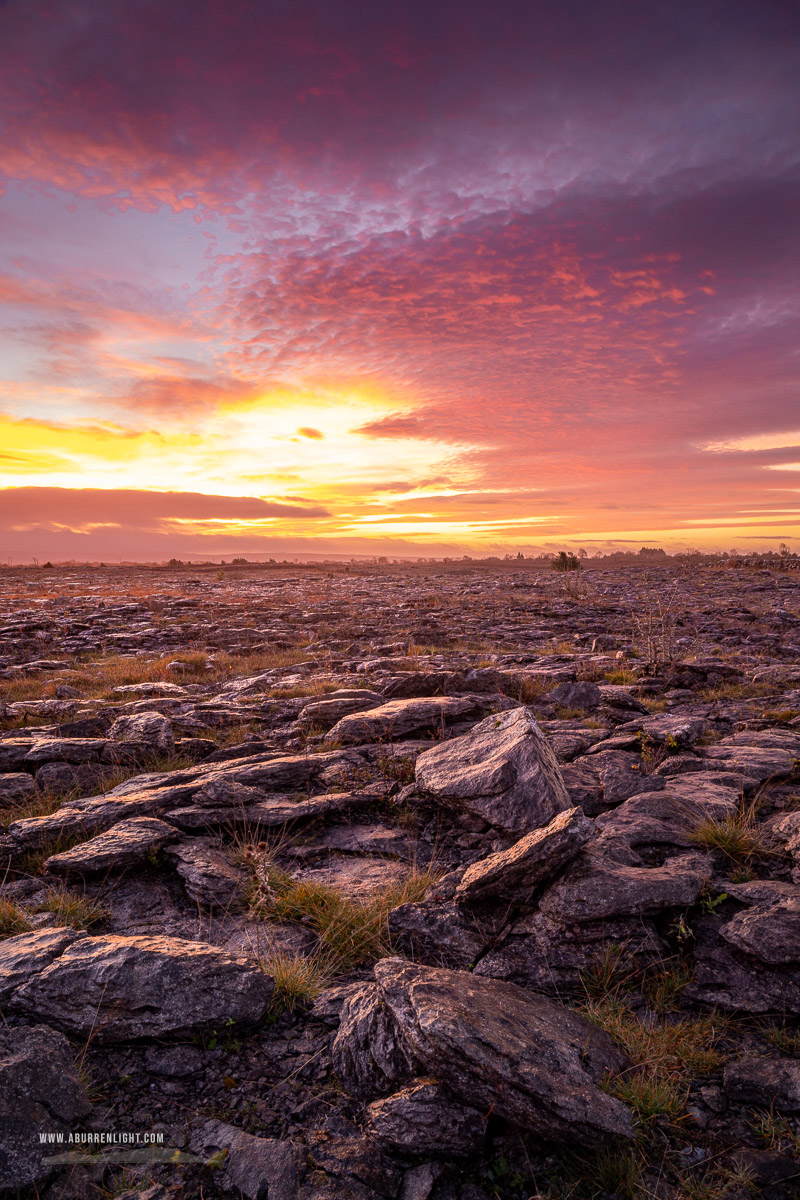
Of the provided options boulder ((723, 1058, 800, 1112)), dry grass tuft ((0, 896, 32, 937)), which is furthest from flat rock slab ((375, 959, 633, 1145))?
dry grass tuft ((0, 896, 32, 937))

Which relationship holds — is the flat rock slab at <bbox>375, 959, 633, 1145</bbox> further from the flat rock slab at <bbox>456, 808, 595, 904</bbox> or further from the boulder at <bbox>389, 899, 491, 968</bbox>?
the flat rock slab at <bbox>456, 808, 595, 904</bbox>

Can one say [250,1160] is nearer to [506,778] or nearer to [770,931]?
[506,778]

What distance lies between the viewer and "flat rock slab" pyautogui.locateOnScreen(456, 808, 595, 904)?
4.55 metres

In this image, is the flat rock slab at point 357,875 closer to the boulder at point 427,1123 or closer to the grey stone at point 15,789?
the boulder at point 427,1123

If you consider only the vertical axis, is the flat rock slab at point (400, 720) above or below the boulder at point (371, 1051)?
above

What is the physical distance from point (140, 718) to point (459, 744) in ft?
17.8

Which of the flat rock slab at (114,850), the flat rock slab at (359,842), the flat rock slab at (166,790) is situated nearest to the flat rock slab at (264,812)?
the flat rock slab at (166,790)

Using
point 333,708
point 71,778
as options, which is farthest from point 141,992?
point 333,708

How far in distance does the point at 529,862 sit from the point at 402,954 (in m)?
1.26

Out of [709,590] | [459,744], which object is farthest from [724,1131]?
[709,590]

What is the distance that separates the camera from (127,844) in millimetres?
5645

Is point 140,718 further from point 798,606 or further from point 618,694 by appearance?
point 798,606

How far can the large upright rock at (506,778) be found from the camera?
550 centimetres

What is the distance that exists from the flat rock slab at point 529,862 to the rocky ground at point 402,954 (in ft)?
0.09
